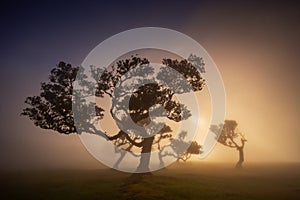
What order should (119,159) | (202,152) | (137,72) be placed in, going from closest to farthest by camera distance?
(137,72) < (119,159) < (202,152)

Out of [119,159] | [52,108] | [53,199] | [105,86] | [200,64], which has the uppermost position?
[200,64]

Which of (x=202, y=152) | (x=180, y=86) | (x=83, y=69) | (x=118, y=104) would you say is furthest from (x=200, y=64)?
(x=202, y=152)

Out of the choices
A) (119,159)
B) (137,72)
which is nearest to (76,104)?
(137,72)

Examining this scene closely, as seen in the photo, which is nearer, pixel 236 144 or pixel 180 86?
pixel 180 86

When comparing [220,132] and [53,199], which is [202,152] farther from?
[53,199]

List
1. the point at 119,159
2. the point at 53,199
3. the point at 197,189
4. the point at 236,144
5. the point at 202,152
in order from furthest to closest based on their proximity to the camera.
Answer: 1. the point at 202,152
2. the point at 236,144
3. the point at 119,159
4. the point at 197,189
5. the point at 53,199

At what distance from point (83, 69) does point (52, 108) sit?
7.23m

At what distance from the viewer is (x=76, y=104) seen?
42.0m

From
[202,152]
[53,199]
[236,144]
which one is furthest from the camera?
[202,152]

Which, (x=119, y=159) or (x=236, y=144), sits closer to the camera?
(x=119, y=159)

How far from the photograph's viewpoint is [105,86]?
141ft

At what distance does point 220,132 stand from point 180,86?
40.4m

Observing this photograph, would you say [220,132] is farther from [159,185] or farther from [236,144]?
[159,185]

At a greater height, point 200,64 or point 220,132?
point 200,64
